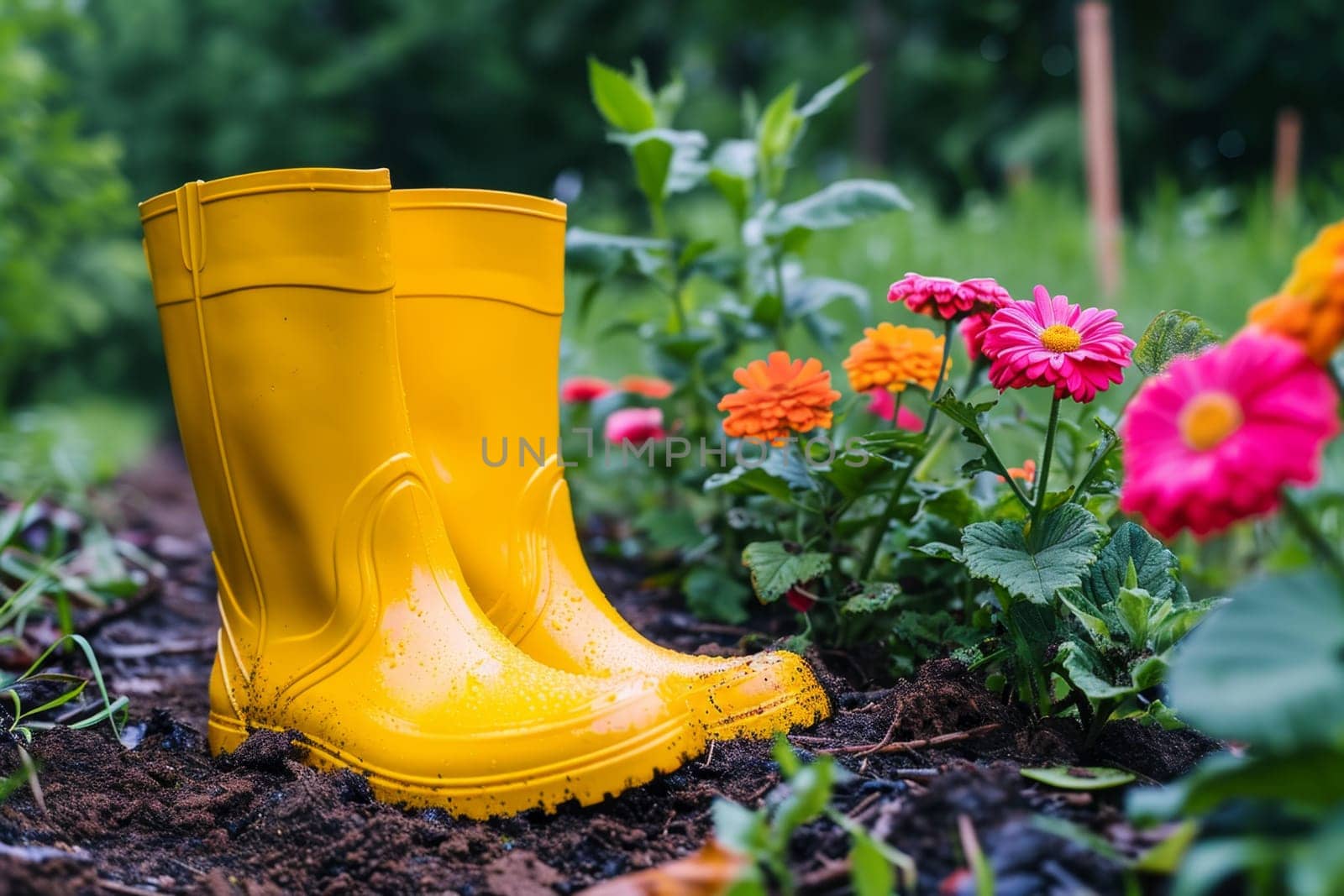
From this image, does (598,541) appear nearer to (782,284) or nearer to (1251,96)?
(782,284)

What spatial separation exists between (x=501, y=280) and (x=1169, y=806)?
95cm

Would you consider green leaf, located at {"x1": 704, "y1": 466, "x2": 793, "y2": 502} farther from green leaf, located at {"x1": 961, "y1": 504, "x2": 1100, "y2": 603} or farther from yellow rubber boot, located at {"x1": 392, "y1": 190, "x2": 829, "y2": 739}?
green leaf, located at {"x1": 961, "y1": 504, "x2": 1100, "y2": 603}

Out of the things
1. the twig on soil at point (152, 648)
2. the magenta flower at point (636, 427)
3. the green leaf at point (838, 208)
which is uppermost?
the green leaf at point (838, 208)

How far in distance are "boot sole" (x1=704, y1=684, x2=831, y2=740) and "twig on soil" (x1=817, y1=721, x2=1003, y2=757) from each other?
0.06 m

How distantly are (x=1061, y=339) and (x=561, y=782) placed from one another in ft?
2.12

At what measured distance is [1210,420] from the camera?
689 mm

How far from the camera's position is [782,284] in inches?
68.9

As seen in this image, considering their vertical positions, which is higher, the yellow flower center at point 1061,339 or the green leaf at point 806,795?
the yellow flower center at point 1061,339

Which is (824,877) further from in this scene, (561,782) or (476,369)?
(476,369)

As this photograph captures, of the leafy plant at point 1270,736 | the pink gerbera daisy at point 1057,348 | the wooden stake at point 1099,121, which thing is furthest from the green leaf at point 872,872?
the wooden stake at point 1099,121

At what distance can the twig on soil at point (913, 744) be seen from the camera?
3.37 feet

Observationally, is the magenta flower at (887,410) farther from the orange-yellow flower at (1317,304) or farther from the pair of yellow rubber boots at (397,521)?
the orange-yellow flower at (1317,304)

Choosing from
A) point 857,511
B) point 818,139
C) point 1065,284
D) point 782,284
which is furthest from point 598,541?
point 818,139

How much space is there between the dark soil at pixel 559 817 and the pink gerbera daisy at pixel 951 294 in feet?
1.28
